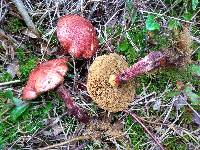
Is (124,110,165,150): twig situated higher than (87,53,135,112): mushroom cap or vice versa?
(87,53,135,112): mushroom cap

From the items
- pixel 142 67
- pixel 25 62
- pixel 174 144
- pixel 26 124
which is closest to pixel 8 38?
pixel 25 62

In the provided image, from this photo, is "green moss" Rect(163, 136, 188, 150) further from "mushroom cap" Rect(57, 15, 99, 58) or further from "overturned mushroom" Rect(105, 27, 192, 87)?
"mushroom cap" Rect(57, 15, 99, 58)

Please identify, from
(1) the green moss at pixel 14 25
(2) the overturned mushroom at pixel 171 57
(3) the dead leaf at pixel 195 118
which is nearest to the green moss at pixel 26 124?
(1) the green moss at pixel 14 25

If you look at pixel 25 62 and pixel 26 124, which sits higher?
pixel 25 62

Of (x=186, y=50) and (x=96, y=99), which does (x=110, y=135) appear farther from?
(x=186, y=50)

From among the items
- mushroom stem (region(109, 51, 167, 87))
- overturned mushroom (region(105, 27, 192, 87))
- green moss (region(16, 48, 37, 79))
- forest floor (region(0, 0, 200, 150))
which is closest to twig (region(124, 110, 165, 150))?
forest floor (region(0, 0, 200, 150))

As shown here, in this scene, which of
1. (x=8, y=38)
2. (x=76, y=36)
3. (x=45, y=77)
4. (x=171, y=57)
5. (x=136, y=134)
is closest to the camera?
(x=171, y=57)

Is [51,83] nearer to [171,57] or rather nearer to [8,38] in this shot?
[8,38]
